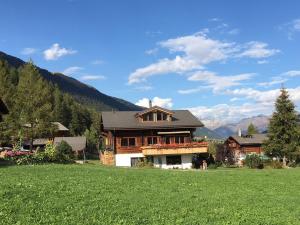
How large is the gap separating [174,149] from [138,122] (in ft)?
27.1

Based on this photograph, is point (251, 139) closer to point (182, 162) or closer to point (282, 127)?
point (282, 127)

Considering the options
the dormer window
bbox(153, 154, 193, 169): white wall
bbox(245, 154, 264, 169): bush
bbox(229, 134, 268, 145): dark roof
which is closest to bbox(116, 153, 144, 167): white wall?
bbox(153, 154, 193, 169): white wall

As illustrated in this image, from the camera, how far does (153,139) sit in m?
65.2

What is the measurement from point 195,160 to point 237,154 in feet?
48.5

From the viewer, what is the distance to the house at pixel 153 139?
200 ft

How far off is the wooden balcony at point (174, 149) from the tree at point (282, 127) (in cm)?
1125

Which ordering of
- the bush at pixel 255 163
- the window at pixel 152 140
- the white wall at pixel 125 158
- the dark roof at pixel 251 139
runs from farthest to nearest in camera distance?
the dark roof at pixel 251 139, the window at pixel 152 140, the white wall at pixel 125 158, the bush at pixel 255 163

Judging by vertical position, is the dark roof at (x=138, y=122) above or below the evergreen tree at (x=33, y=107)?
below

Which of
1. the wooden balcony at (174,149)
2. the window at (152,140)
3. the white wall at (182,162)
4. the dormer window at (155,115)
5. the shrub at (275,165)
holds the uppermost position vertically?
the dormer window at (155,115)

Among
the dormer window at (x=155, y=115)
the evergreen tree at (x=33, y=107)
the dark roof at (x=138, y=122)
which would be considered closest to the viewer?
the dark roof at (x=138, y=122)

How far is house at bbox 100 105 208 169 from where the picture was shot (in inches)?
2394

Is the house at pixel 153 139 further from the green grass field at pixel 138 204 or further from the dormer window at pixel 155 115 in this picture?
the green grass field at pixel 138 204

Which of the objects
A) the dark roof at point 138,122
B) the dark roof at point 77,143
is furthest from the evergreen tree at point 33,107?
the dark roof at point 77,143

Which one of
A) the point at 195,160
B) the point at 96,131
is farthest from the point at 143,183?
the point at 96,131
